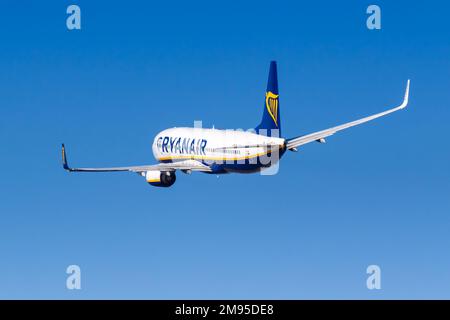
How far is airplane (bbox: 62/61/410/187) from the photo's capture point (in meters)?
130

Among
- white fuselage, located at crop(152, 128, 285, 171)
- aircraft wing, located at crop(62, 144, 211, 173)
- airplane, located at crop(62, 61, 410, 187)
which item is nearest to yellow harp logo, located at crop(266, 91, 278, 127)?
airplane, located at crop(62, 61, 410, 187)

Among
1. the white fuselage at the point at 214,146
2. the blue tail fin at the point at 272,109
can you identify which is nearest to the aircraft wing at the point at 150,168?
the white fuselage at the point at 214,146

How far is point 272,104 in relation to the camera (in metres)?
136

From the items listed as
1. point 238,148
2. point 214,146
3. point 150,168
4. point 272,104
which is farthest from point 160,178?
point 272,104

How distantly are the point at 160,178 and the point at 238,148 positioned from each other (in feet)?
29.1

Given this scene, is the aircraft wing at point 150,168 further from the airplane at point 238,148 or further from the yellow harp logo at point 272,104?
the yellow harp logo at point 272,104

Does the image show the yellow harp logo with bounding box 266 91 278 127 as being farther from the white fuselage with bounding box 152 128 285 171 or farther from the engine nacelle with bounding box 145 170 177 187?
the engine nacelle with bounding box 145 170 177 187

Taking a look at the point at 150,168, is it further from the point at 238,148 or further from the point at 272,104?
the point at 272,104

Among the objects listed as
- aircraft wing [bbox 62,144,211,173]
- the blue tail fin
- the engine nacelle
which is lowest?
the engine nacelle

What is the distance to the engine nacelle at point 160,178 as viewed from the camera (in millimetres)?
135000

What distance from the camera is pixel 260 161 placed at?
428 ft

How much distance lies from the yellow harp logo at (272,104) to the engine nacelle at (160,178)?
11.8 m
